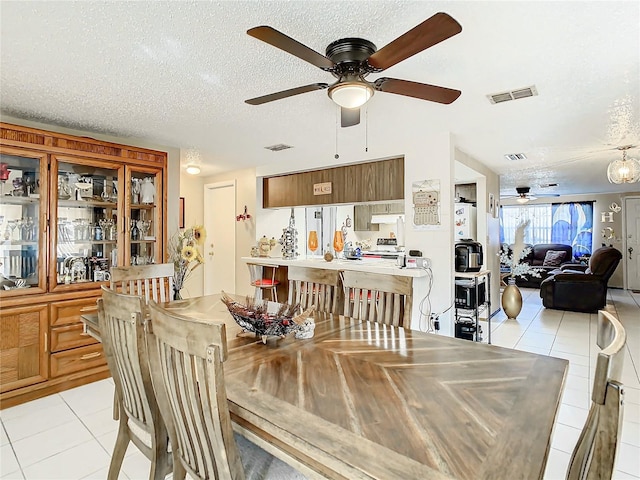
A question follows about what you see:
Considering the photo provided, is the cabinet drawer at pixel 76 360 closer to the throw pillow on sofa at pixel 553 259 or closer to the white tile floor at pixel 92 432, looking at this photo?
the white tile floor at pixel 92 432

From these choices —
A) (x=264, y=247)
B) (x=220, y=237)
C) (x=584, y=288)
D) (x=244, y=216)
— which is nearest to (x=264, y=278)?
(x=264, y=247)

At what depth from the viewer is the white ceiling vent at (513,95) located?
7.99ft

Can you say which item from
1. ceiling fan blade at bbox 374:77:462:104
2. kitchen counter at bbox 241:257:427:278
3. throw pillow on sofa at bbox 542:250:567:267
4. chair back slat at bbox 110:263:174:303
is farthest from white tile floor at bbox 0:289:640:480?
throw pillow on sofa at bbox 542:250:567:267

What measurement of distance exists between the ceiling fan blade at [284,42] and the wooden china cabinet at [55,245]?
2574 mm

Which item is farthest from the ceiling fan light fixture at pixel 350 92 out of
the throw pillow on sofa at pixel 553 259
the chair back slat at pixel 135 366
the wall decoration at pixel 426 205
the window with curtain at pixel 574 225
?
the window with curtain at pixel 574 225

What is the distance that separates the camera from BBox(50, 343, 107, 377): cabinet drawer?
117 inches

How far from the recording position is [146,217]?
12.1ft

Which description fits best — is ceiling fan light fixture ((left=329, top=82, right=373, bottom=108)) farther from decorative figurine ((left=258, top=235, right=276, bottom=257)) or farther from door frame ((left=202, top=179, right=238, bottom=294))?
door frame ((left=202, top=179, right=238, bottom=294))

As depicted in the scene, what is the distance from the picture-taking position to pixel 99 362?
3.25 meters

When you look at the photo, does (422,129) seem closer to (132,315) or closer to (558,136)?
(558,136)

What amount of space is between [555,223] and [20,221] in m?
11.2

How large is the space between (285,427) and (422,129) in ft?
10.1

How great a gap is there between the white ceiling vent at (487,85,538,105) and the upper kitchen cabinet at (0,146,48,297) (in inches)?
142

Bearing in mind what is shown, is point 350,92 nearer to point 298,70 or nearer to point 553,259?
point 298,70
